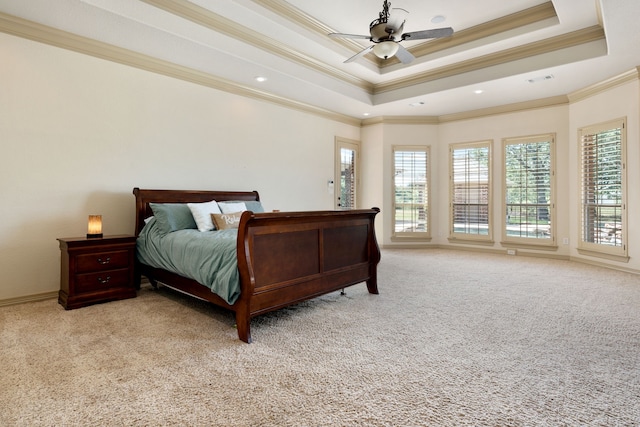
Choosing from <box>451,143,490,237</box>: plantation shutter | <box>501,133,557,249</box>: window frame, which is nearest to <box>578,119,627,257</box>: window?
<box>501,133,557,249</box>: window frame

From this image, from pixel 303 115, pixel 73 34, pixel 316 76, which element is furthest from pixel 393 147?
pixel 73 34

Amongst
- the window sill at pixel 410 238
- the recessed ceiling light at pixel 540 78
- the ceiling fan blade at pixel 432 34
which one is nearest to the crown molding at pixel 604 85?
the recessed ceiling light at pixel 540 78

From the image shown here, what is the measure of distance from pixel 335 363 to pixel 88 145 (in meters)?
3.59

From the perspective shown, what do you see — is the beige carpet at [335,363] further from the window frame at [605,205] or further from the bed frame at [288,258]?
the window frame at [605,205]

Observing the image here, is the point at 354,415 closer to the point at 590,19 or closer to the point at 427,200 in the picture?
the point at 590,19

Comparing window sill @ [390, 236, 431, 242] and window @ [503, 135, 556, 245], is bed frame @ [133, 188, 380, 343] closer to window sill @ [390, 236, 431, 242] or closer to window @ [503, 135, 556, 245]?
window sill @ [390, 236, 431, 242]

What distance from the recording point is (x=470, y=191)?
23.1 ft

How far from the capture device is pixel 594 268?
5.28 meters

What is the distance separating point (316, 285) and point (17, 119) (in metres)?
3.37

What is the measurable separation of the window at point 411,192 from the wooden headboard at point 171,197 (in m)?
3.62

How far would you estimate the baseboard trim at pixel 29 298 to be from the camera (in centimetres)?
340

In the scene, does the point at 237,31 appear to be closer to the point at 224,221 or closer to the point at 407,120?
the point at 224,221

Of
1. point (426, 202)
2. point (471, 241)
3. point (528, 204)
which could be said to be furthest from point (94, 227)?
point (528, 204)

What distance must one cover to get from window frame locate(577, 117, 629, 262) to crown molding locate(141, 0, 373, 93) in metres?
4.08
